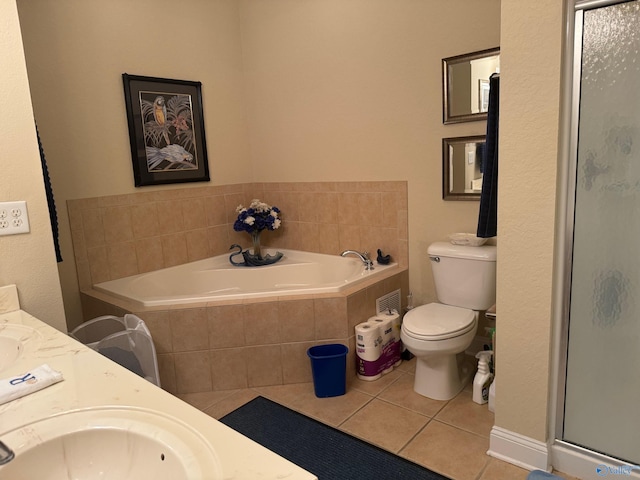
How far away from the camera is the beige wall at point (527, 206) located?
168 cm

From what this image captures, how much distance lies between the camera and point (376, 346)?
2799 millimetres

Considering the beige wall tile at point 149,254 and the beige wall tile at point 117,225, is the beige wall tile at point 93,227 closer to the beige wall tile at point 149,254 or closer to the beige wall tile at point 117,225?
the beige wall tile at point 117,225

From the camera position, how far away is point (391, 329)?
9.64ft

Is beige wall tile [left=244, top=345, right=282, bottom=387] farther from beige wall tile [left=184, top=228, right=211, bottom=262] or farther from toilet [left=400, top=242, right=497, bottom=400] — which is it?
beige wall tile [left=184, top=228, right=211, bottom=262]

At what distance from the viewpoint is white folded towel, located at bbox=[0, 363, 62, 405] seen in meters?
1.04

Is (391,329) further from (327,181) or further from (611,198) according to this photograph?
(611,198)

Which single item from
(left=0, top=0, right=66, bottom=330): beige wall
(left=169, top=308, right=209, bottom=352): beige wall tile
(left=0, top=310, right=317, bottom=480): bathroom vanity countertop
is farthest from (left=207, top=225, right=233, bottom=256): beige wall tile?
(left=0, top=310, right=317, bottom=480): bathroom vanity countertop

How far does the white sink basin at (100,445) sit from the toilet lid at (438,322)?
1765 millimetres

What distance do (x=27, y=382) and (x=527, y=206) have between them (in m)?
1.70

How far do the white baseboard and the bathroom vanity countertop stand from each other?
5.12 feet

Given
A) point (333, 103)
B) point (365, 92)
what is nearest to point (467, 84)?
point (365, 92)

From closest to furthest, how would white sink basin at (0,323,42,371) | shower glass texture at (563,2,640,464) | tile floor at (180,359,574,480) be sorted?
1. white sink basin at (0,323,42,371)
2. shower glass texture at (563,2,640,464)
3. tile floor at (180,359,574,480)

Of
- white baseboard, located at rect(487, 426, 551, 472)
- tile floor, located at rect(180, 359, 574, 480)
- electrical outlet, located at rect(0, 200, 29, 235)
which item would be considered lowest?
tile floor, located at rect(180, 359, 574, 480)

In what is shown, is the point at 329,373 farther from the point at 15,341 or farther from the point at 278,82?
the point at 278,82
